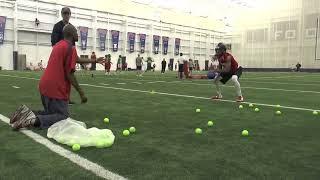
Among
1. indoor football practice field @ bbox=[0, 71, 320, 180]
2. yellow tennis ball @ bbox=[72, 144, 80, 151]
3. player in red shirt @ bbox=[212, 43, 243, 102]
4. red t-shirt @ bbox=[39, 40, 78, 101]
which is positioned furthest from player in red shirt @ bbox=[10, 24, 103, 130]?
player in red shirt @ bbox=[212, 43, 243, 102]

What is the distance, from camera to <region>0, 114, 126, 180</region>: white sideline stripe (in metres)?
4.14

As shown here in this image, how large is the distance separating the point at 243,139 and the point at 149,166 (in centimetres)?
207

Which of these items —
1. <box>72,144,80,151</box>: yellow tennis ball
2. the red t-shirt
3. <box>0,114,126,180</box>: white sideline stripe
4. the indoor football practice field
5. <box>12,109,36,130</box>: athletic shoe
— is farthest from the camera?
the red t-shirt

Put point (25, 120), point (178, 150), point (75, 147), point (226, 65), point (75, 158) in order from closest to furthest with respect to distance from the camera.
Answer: point (75, 158), point (75, 147), point (178, 150), point (25, 120), point (226, 65)

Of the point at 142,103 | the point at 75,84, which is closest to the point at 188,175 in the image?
the point at 75,84

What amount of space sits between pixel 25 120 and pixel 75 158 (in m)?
2.05

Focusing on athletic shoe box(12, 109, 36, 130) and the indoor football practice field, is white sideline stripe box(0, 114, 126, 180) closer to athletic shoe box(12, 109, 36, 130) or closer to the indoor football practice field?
the indoor football practice field

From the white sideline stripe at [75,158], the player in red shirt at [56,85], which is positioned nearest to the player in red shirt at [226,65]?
the player in red shirt at [56,85]

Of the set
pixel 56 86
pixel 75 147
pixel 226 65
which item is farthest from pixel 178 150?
pixel 226 65

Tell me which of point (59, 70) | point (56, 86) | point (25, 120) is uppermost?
point (59, 70)

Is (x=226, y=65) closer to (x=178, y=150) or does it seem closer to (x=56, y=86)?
(x=56, y=86)

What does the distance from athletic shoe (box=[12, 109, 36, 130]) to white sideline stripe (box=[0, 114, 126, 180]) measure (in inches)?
4.7

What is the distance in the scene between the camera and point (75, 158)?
478cm

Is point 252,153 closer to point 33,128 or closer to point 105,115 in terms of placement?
point 33,128
